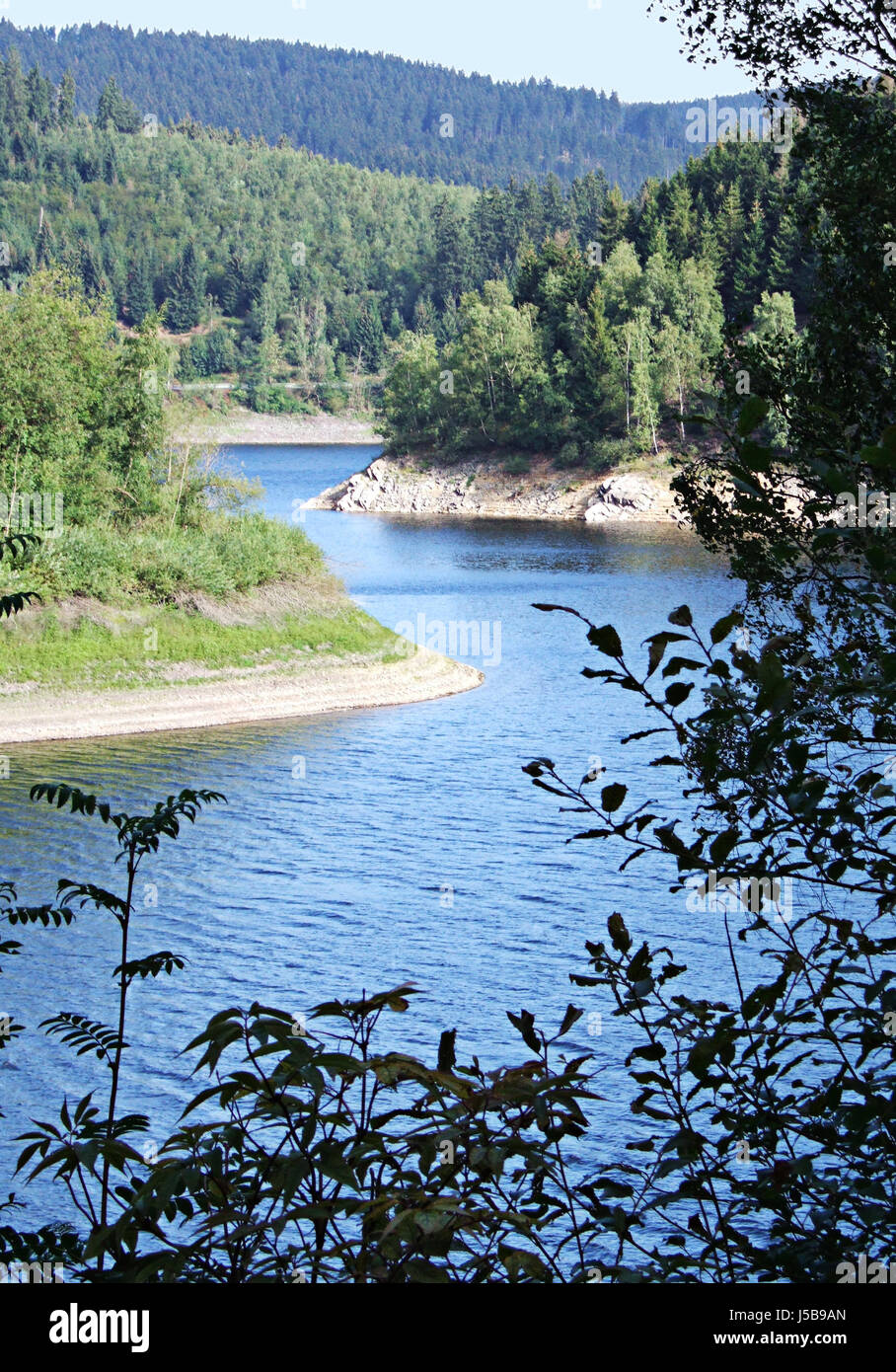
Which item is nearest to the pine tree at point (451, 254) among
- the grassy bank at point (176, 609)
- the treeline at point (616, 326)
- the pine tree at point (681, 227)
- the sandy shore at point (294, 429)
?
the sandy shore at point (294, 429)

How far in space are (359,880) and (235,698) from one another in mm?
16324

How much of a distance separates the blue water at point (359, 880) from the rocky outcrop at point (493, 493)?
146 ft

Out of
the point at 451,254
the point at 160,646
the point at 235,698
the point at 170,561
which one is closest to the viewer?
the point at 235,698

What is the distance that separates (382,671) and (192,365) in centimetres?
15449

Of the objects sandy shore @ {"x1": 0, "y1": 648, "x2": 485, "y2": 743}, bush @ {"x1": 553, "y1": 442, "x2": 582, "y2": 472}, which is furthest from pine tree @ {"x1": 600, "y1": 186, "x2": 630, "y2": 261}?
sandy shore @ {"x1": 0, "y1": 648, "x2": 485, "y2": 743}

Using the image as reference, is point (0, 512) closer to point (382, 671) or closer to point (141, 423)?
point (141, 423)

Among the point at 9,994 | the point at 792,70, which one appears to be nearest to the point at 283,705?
the point at 9,994

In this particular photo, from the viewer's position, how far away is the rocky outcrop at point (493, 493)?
310 ft

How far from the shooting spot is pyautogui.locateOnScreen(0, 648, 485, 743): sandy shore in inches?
1501

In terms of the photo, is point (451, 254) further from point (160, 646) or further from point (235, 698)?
point (235, 698)

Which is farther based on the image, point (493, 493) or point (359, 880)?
point (493, 493)

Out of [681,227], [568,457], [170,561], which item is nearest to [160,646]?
[170,561]

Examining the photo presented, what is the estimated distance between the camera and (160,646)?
42219 millimetres
